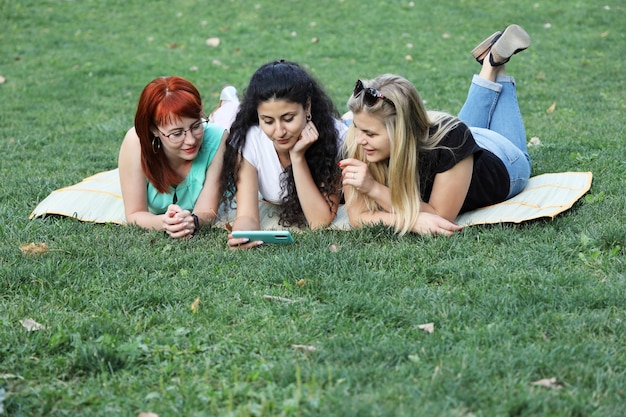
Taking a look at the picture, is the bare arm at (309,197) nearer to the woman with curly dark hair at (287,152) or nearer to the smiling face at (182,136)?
the woman with curly dark hair at (287,152)

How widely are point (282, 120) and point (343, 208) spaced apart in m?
0.82

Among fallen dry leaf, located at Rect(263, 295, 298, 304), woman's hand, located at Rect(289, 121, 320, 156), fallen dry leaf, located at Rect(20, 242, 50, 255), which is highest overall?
woman's hand, located at Rect(289, 121, 320, 156)

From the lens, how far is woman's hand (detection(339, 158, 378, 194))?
13.6 feet

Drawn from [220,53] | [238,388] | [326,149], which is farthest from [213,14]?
[238,388]

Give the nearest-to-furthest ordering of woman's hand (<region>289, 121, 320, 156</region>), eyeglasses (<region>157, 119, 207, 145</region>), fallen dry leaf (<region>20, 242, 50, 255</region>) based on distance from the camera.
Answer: fallen dry leaf (<region>20, 242, 50, 255</region>)
woman's hand (<region>289, 121, 320, 156</region>)
eyeglasses (<region>157, 119, 207, 145</region>)

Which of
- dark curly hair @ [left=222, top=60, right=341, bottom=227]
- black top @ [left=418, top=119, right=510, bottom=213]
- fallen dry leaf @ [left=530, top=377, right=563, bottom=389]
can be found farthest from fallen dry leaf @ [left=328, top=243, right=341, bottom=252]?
fallen dry leaf @ [left=530, top=377, right=563, bottom=389]

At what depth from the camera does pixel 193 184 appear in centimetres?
469

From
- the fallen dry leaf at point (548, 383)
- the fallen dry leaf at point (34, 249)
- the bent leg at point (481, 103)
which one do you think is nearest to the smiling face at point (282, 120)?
the fallen dry leaf at point (34, 249)

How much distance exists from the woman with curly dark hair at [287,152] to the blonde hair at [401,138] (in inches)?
7.5

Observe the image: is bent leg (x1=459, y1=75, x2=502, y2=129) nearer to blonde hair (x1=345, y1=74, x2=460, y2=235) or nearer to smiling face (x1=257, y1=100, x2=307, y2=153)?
blonde hair (x1=345, y1=74, x2=460, y2=235)

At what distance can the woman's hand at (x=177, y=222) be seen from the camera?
169 inches

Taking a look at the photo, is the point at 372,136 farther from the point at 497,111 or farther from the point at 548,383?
the point at 548,383

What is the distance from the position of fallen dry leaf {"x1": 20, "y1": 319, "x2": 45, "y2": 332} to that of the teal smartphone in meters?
1.13

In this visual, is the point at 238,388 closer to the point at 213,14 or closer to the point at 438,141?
the point at 438,141
